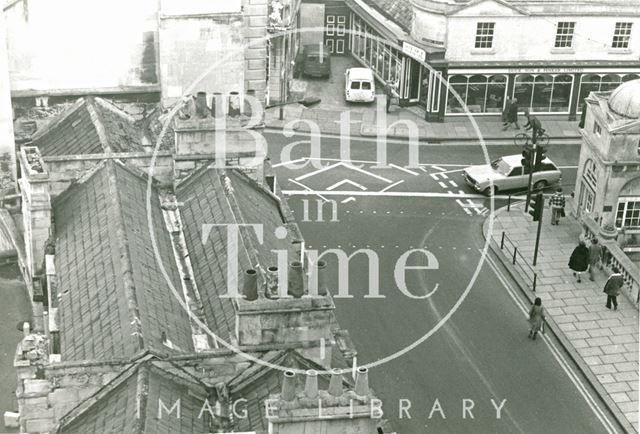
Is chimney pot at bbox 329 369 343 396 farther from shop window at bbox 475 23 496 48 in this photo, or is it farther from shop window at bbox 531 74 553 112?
shop window at bbox 531 74 553 112

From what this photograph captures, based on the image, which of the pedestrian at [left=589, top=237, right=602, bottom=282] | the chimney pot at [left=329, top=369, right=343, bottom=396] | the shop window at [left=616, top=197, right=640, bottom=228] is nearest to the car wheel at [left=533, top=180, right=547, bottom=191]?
the shop window at [left=616, top=197, right=640, bottom=228]

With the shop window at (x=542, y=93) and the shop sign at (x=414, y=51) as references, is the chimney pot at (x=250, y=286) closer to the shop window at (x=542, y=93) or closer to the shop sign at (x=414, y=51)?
the shop sign at (x=414, y=51)

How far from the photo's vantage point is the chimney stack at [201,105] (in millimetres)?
34844

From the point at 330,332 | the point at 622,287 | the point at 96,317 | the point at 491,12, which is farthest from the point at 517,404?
the point at 491,12

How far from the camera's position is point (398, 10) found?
6781 cm

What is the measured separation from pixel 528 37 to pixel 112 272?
129ft

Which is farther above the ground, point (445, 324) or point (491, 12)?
point (491, 12)

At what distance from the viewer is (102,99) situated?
40.2 metres

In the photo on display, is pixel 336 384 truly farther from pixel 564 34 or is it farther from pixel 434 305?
pixel 564 34

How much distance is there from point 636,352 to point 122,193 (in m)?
20.1

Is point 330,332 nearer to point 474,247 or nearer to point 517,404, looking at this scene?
point 517,404

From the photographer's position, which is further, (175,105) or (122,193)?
(175,105)

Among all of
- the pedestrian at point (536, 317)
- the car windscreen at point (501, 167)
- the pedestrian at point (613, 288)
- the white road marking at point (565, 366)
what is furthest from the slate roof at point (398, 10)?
the pedestrian at point (536, 317)

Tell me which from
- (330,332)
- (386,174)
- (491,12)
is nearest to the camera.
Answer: (330,332)
